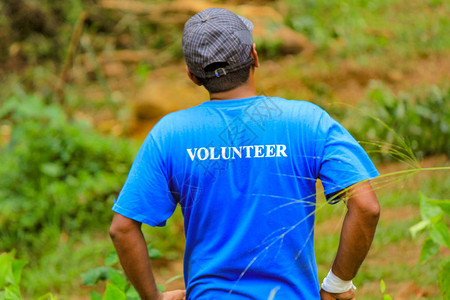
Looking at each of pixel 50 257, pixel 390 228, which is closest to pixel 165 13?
pixel 50 257

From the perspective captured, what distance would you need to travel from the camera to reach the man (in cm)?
172

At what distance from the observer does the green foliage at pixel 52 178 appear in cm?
484

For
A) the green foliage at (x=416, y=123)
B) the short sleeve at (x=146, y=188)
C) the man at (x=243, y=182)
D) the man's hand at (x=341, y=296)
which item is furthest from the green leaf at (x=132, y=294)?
the green foliage at (x=416, y=123)

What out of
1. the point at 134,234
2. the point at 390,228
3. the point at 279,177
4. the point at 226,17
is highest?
the point at 226,17

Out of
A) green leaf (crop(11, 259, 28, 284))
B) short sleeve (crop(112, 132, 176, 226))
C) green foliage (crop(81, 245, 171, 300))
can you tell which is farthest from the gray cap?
green leaf (crop(11, 259, 28, 284))

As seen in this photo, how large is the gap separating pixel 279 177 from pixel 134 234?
1.76 feet

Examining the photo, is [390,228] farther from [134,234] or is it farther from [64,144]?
[64,144]

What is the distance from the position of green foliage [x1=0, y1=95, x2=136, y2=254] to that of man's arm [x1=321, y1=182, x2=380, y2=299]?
11.4 feet

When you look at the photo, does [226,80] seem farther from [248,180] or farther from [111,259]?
[111,259]

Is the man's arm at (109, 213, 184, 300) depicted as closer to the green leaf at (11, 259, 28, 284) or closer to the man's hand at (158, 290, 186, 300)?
the man's hand at (158, 290, 186, 300)

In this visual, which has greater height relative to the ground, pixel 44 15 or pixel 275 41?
pixel 44 15

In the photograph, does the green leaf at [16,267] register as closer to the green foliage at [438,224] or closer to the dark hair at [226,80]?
the dark hair at [226,80]

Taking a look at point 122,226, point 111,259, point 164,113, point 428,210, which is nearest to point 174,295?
point 122,226

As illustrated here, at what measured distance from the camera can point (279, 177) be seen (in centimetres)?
173
